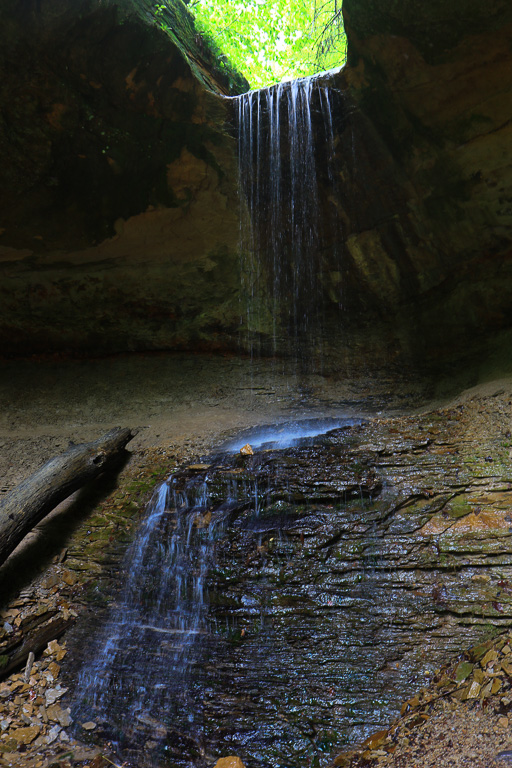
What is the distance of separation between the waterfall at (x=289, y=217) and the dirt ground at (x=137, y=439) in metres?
0.73

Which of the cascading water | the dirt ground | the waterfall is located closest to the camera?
the dirt ground

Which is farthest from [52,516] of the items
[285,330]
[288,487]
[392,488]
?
[285,330]

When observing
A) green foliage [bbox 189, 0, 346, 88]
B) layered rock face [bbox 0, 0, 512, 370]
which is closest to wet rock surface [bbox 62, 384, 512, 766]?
layered rock face [bbox 0, 0, 512, 370]

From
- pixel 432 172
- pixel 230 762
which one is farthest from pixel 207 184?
pixel 230 762

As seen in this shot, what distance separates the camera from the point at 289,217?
22.4 ft

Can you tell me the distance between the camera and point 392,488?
369 cm

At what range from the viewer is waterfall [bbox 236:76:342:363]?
241 inches

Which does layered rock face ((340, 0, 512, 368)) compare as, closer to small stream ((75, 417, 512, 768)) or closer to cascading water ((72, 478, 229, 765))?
small stream ((75, 417, 512, 768))

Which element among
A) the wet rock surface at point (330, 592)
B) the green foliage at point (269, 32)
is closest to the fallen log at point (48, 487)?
the wet rock surface at point (330, 592)

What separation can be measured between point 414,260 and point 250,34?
17.7 ft

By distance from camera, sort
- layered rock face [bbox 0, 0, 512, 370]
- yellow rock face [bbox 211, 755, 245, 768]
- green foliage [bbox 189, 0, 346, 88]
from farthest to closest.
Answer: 1. green foliage [bbox 189, 0, 346, 88]
2. layered rock face [bbox 0, 0, 512, 370]
3. yellow rock face [bbox 211, 755, 245, 768]

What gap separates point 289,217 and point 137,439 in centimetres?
368

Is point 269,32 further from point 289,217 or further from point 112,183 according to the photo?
point 112,183

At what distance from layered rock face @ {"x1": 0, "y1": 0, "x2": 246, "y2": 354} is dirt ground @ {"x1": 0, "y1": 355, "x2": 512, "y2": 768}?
0.64 metres
